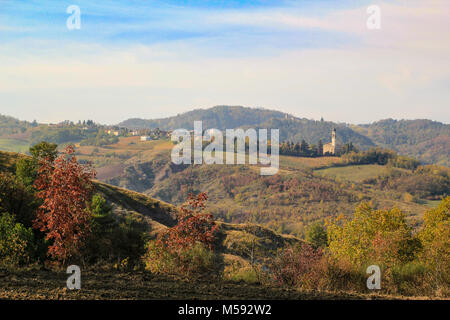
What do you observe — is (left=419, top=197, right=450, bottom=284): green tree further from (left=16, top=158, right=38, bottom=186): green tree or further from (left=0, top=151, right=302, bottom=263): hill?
(left=16, top=158, right=38, bottom=186): green tree

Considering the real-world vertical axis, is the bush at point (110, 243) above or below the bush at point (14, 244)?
below

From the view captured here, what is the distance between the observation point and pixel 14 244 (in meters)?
17.0

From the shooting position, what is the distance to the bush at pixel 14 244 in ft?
54.7

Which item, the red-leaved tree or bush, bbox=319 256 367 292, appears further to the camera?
the red-leaved tree

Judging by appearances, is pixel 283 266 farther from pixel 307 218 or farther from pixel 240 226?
pixel 307 218

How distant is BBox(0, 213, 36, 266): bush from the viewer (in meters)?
16.7

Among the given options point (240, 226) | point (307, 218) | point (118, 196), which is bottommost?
point (307, 218)

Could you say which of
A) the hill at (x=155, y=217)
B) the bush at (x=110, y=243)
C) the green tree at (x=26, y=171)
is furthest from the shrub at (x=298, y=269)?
the hill at (x=155, y=217)

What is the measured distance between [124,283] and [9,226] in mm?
7320

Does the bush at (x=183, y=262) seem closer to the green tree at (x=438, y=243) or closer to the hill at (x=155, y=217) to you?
the green tree at (x=438, y=243)

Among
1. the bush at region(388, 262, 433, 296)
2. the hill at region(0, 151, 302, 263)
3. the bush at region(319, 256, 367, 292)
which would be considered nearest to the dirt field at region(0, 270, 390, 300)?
the bush at region(319, 256, 367, 292)

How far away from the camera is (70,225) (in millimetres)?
14891

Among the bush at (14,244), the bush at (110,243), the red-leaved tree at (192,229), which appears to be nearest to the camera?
the red-leaved tree at (192,229)

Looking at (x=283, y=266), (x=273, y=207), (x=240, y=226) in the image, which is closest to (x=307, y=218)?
(x=273, y=207)
